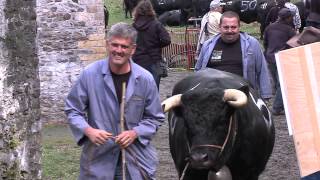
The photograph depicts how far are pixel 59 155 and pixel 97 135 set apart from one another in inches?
217

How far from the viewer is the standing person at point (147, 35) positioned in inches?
482

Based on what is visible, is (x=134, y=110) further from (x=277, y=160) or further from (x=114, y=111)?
(x=277, y=160)

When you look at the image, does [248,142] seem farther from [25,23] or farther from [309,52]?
[25,23]

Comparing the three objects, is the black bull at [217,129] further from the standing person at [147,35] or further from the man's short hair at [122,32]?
the standing person at [147,35]

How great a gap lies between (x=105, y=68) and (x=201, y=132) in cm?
92

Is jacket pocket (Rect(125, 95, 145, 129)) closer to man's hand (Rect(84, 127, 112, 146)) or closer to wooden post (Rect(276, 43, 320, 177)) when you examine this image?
man's hand (Rect(84, 127, 112, 146))

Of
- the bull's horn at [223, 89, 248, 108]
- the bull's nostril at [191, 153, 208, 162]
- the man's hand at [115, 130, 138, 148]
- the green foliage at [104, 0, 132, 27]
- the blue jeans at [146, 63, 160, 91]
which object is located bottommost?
the green foliage at [104, 0, 132, 27]

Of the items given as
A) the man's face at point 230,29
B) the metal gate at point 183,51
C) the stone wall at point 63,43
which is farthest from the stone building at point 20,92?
the metal gate at point 183,51

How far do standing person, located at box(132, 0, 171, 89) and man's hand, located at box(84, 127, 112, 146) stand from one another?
6486mm

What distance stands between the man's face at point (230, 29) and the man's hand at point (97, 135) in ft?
11.2

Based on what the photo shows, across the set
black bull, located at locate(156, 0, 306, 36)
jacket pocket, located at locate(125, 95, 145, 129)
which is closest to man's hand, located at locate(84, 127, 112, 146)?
jacket pocket, located at locate(125, 95, 145, 129)

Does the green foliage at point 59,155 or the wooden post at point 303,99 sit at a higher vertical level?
the wooden post at point 303,99

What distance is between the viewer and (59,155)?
36.8ft

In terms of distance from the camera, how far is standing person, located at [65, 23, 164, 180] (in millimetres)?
5910
